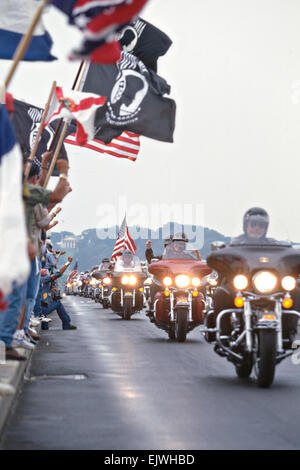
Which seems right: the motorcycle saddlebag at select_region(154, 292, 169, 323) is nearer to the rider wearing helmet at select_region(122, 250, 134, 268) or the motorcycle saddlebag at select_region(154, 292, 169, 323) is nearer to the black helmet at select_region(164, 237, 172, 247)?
the black helmet at select_region(164, 237, 172, 247)

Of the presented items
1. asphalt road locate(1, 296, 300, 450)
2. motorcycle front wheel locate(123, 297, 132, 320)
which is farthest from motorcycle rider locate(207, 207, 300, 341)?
motorcycle front wheel locate(123, 297, 132, 320)

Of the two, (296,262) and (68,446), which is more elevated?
(296,262)

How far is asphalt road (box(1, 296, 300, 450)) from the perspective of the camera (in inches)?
245

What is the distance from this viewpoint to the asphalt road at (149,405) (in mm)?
6234

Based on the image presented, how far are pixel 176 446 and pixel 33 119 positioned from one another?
10.5 m

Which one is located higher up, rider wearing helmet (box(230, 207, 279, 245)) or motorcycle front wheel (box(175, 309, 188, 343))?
rider wearing helmet (box(230, 207, 279, 245))

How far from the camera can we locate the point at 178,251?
16.1 metres

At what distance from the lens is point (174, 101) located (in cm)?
1434

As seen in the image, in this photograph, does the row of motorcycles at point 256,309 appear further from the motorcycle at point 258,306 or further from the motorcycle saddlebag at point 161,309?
the motorcycle saddlebag at point 161,309

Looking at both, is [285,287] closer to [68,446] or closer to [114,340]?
[68,446]

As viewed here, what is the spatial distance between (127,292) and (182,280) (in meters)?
8.67

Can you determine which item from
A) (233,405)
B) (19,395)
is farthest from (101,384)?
(233,405)

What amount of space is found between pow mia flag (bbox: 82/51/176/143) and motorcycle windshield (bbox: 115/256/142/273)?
10513 millimetres

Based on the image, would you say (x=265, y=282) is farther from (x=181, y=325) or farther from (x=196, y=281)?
(x=196, y=281)
